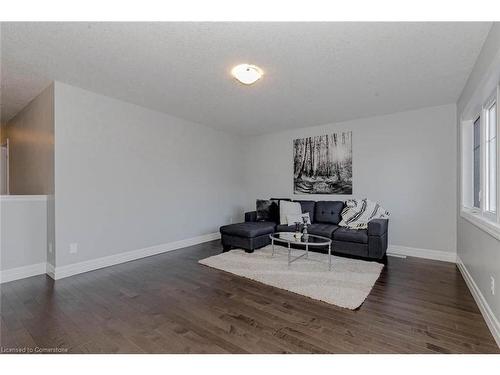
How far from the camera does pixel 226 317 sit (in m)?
2.12

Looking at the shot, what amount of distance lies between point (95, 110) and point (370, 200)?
453cm

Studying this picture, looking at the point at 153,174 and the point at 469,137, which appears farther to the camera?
the point at 153,174

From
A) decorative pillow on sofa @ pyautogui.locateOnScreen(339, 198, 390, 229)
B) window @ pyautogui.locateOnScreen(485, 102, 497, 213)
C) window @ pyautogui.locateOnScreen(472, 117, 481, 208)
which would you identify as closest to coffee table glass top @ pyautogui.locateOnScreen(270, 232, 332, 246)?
decorative pillow on sofa @ pyautogui.locateOnScreen(339, 198, 390, 229)

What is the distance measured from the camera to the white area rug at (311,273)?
2539 mm

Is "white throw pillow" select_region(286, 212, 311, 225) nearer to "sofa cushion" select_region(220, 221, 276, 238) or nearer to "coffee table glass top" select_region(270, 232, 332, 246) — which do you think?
"sofa cushion" select_region(220, 221, 276, 238)

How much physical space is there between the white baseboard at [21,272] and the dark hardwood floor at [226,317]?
Answer: 139mm

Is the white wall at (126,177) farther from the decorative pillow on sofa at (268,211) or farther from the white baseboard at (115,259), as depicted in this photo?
the decorative pillow on sofa at (268,211)

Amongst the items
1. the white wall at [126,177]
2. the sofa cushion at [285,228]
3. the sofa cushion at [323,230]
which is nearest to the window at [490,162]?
the sofa cushion at [323,230]

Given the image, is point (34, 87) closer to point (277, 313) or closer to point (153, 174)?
point (153, 174)

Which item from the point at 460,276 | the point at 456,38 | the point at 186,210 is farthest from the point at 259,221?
the point at 456,38

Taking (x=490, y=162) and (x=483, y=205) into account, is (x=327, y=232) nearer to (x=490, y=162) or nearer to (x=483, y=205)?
(x=483, y=205)

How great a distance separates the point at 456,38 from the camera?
6.93 feet

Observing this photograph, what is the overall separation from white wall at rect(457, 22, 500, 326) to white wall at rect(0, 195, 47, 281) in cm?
477

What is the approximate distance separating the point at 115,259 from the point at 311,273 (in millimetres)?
2773
